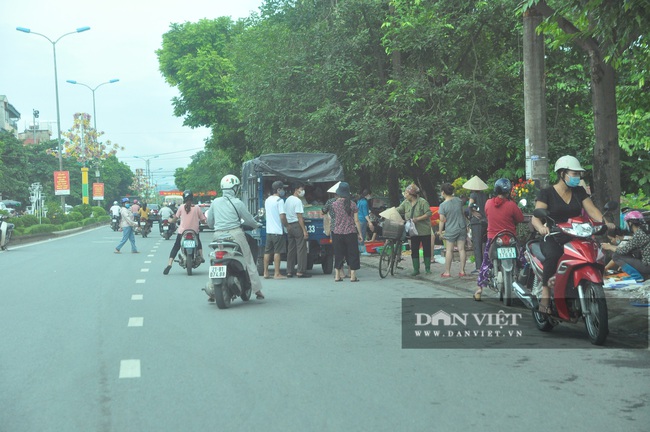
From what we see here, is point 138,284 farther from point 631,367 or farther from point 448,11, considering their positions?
point 448,11

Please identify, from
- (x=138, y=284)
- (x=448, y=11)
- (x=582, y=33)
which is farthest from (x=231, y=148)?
(x=582, y=33)

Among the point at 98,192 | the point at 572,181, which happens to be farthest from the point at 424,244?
the point at 98,192

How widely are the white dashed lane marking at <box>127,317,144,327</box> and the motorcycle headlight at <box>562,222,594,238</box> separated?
5.17 meters

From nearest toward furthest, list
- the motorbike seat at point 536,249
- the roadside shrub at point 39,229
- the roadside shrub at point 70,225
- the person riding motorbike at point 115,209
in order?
the motorbike seat at point 536,249 → the roadside shrub at point 39,229 → the person riding motorbike at point 115,209 → the roadside shrub at point 70,225

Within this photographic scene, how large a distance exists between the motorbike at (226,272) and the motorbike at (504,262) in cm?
349

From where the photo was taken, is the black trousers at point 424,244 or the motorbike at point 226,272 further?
the black trousers at point 424,244

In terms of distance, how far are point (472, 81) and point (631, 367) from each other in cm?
1715

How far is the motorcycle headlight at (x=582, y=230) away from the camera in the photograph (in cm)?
798

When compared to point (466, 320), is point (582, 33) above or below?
above

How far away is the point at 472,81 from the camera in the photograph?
23359mm

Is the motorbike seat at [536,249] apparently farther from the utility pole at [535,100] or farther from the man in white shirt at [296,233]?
the man in white shirt at [296,233]

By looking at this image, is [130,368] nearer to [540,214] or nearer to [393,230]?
[540,214]

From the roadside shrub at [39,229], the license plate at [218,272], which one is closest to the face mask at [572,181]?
the license plate at [218,272]

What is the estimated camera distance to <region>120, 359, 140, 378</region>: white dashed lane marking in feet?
23.1
